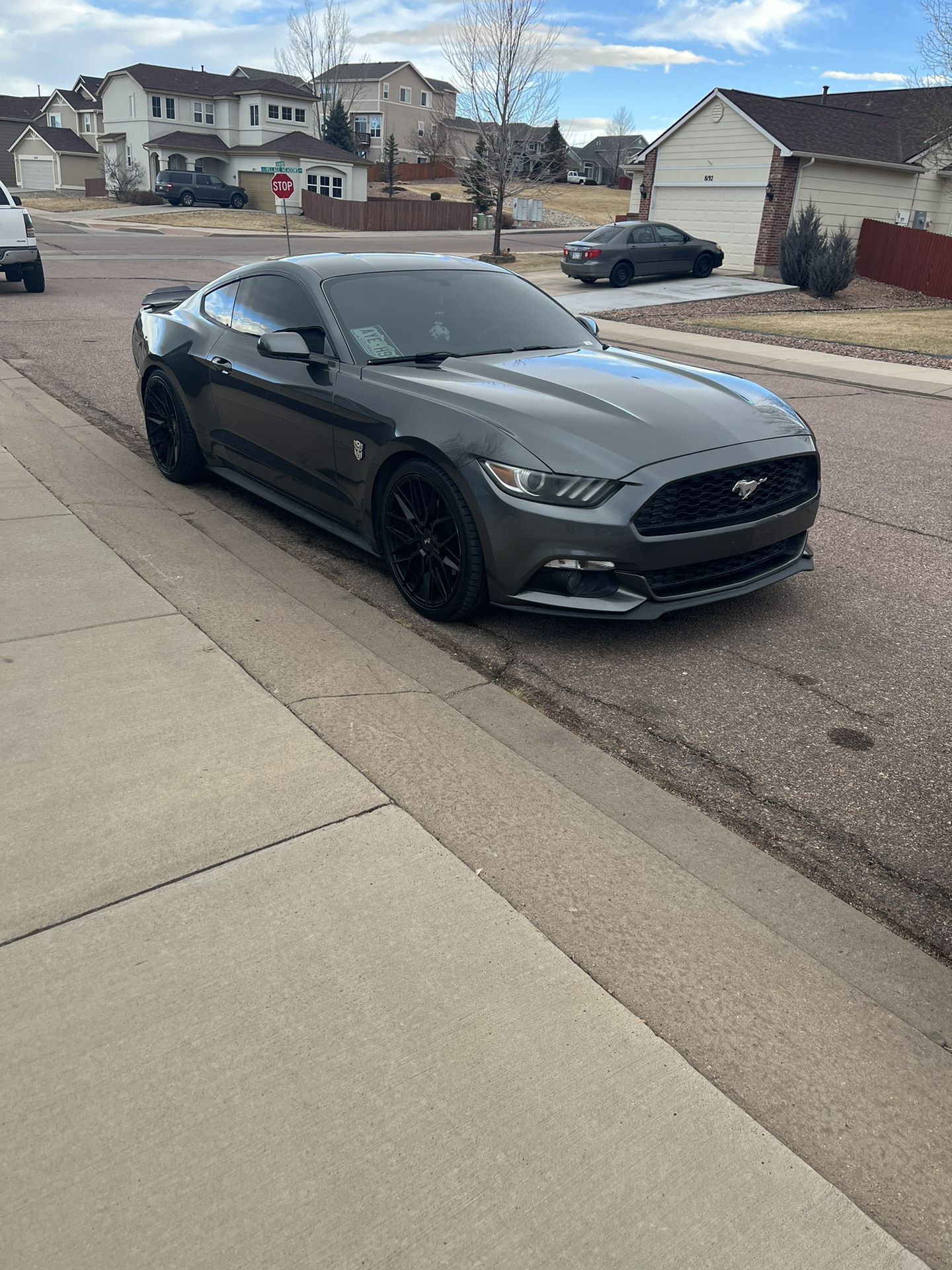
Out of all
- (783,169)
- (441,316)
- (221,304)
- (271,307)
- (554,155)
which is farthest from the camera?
(554,155)

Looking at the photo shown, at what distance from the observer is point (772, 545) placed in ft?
16.0

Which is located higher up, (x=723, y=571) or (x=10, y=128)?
(x=10, y=128)

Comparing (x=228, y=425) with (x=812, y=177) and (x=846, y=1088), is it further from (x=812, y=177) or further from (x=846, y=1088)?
(x=812, y=177)

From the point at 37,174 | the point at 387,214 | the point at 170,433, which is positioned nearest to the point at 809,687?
the point at 170,433

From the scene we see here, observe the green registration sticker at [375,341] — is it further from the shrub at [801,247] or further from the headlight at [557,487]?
the shrub at [801,247]

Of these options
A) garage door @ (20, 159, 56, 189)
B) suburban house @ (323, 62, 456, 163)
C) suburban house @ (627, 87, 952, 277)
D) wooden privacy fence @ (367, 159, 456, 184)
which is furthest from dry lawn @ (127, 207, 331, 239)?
suburban house @ (323, 62, 456, 163)

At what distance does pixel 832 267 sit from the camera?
2467cm

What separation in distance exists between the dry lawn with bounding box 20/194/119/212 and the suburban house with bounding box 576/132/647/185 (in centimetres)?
5679

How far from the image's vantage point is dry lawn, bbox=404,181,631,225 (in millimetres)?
67012

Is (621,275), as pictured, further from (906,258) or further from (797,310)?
(906,258)

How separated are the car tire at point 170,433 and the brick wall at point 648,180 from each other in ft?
99.7

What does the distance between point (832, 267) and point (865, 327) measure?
5.06m

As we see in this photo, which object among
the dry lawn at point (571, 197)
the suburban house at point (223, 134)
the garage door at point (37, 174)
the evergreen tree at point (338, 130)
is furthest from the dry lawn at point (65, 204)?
the dry lawn at point (571, 197)

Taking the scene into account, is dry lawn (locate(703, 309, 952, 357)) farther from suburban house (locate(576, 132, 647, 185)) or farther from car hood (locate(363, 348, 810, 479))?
suburban house (locate(576, 132, 647, 185))
